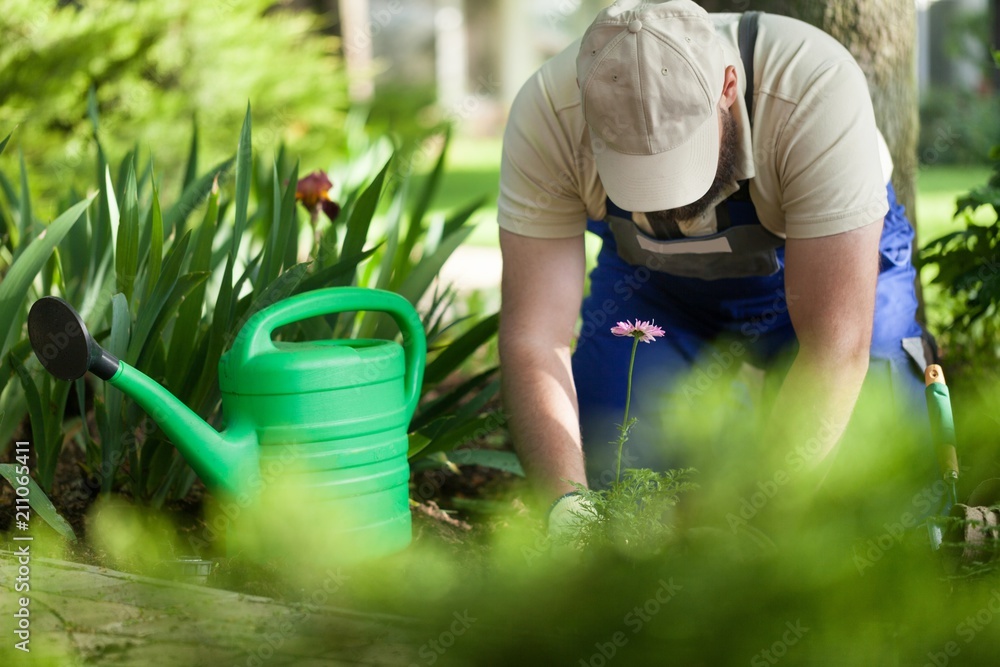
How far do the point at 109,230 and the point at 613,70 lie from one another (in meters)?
0.97

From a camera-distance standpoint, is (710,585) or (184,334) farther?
(184,334)

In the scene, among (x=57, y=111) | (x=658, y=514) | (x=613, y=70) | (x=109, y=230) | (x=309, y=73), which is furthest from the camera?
(x=309, y=73)

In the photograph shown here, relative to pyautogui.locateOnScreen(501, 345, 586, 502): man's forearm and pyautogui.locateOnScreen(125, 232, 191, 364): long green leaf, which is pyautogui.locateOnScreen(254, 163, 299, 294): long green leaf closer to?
pyautogui.locateOnScreen(125, 232, 191, 364): long green leaf

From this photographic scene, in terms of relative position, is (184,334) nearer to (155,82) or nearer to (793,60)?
(793,60)

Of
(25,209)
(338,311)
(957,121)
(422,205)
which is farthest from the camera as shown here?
(957,121)

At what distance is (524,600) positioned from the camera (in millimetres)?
1122

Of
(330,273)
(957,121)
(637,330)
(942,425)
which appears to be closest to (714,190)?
(637,330)

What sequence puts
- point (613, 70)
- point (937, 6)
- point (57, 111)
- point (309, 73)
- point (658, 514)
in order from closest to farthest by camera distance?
point (658, 514) < point (613, 70) < point (57, 111) < point (309, 73) < point (937, 6)

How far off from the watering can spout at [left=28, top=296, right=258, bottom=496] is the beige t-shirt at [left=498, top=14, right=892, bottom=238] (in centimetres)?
71

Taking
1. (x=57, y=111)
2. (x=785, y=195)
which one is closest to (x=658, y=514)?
(x=785, y=195)

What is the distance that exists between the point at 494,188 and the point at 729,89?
21.9 feet

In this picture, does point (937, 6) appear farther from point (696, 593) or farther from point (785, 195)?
point (696, 593)

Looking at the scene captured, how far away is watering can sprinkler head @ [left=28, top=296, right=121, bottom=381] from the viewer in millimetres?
1251

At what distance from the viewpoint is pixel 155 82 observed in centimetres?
498
